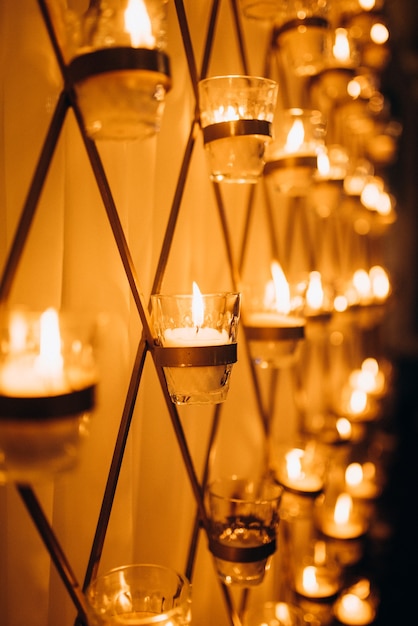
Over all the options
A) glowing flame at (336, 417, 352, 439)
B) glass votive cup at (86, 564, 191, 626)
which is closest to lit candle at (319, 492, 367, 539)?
glowing flame at (336, 417, 352, 439)

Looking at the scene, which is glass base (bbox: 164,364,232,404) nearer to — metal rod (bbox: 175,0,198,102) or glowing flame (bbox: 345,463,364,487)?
metal rod (bbox: 175,0,198,102)

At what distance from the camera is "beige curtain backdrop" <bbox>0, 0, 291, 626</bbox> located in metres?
0.49

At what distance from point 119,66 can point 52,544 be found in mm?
361

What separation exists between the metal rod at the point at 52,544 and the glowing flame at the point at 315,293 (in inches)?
16.3

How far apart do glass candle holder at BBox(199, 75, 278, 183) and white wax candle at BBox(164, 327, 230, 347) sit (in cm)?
16

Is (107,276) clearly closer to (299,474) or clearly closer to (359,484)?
(299,474)

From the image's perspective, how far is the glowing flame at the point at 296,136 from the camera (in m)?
0.64

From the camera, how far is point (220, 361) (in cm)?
45

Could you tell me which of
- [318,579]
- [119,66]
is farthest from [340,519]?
[119,66]

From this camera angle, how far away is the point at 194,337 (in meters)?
0.45

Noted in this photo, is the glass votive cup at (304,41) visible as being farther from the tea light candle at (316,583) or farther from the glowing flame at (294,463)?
the tea light candle at (316,583)

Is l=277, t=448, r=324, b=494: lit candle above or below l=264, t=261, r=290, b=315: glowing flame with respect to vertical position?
below

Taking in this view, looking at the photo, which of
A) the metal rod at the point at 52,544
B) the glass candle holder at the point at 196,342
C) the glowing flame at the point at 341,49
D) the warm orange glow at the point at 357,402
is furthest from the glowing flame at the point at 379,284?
the metal rod at the point at 52,544

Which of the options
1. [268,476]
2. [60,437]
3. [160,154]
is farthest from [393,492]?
[60,437]
